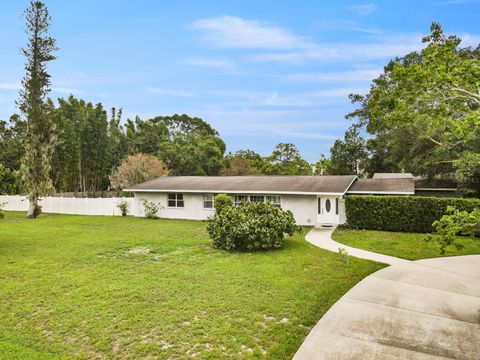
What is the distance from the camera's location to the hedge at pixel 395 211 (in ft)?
51.8

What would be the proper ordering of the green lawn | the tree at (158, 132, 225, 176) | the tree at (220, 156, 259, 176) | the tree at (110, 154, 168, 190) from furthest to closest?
1. the tree at (158, 132, 225, 176)
2. the tree at (220, 156, 259, 176)
3. the tree at (110, 154, 168, 190)
4. the green lawn

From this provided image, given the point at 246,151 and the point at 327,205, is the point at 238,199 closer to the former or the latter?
the point at 327,205

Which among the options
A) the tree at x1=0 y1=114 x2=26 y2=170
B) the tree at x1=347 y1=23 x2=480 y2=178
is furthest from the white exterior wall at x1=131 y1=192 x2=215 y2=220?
the tree at x1=0 y1=114 x2=26 y2=170

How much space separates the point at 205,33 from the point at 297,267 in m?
11.9

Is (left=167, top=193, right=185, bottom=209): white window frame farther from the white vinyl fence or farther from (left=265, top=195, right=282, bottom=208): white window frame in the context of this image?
(left=265, top=195, right=282, bottom=208): white window frame

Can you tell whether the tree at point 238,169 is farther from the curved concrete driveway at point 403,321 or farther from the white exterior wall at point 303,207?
the curved concrete driveway at point 403,321

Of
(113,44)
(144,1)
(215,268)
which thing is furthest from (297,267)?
(113,44)

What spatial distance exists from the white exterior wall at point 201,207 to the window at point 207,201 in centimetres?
21

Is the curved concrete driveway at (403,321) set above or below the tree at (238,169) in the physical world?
below

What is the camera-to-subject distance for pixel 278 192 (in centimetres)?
1880

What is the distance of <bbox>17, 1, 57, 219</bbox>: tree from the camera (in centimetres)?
2283

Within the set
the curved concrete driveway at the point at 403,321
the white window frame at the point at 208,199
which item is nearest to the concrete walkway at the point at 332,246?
the curved concrete driveway at the point at 403,321

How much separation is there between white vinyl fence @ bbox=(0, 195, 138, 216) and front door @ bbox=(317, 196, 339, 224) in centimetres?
1338

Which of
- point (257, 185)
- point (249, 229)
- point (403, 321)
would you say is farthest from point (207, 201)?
point (403, 321)
